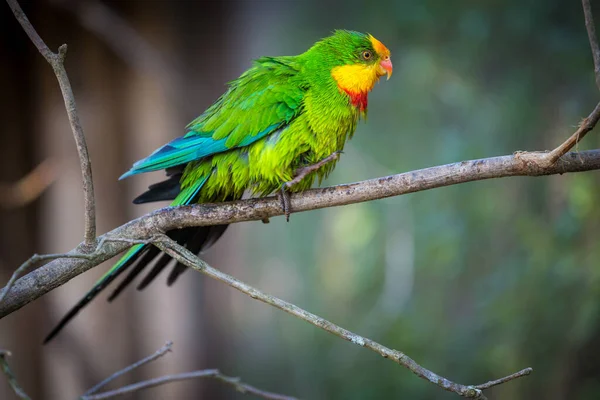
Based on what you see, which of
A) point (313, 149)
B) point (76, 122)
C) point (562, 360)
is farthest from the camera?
point (562, 360)

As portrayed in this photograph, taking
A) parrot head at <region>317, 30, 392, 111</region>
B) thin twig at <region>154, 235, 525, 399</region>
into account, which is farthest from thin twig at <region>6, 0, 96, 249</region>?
parrot head at <region>317, 30, 392, 111</region>

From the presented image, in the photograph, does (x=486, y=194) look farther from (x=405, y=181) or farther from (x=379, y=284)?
(x=405, y=181)

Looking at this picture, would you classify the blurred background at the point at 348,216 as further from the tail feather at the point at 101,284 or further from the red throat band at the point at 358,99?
the tail feather at the point at 101,284

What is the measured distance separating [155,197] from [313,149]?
0.55 meters

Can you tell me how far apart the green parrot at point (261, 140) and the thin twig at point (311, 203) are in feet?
0.58

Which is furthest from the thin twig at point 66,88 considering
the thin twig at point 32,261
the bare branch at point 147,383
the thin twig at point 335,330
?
the bare branch at point 147,383

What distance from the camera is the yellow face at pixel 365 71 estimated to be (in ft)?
6.01

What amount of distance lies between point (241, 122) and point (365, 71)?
47cm

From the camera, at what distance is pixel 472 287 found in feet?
7.56

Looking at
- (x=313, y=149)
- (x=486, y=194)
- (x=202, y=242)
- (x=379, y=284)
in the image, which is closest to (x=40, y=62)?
(x=202, y=242)

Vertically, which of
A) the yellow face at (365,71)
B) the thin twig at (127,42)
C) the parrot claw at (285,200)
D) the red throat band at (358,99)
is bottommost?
the parrot claw at (285,200)

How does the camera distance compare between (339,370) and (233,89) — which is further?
(339,370)

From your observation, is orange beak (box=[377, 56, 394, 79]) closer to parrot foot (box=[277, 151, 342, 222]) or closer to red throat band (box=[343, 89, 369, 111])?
red throat band (box=[343, 89, 369, 111])

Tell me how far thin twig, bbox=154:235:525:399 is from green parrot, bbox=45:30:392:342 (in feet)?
1.24
